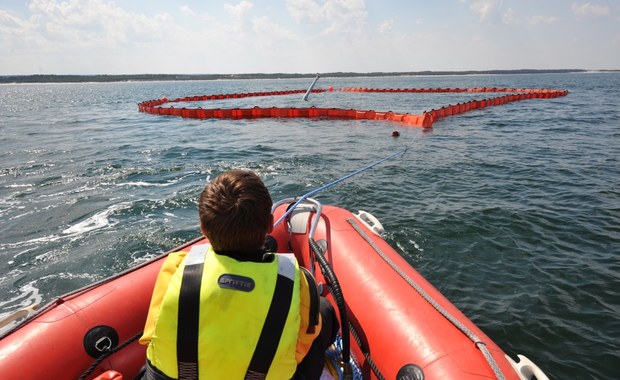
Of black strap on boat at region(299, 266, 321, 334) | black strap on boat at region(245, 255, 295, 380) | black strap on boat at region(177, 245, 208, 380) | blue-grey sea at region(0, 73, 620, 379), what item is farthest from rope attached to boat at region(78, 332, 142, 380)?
blue-grey sea at region(0, 73, 620, 379)

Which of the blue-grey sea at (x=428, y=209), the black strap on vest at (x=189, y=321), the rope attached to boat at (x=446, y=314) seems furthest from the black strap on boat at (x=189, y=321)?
the blue-grey sea at (x=428, y=209)

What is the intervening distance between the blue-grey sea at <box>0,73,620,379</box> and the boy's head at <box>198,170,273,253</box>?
329 centimetres

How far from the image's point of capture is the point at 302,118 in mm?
20000

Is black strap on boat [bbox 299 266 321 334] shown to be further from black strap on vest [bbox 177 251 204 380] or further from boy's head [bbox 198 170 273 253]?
black strap on vest [bbox 177 251 204 380]

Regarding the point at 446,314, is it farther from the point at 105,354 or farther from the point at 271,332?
the point at 105,354

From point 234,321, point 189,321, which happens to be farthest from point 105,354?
point 234,321

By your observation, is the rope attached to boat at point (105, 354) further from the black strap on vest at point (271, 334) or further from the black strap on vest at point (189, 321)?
the black strap on vest at point (271, 334)

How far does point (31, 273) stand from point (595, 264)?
24.8 ft

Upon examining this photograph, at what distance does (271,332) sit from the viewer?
143 cm

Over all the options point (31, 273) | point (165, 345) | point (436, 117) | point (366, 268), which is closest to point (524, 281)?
point (366, 268)

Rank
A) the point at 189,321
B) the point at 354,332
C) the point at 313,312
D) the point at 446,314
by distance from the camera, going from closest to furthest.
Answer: the point at 189,321 < the point at 313,312 < the point at 446,314 < the point at 354,332

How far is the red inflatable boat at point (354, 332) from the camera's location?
2074 millimetres

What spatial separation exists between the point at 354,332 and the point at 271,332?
1263 mm

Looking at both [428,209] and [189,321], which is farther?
[428,209]
